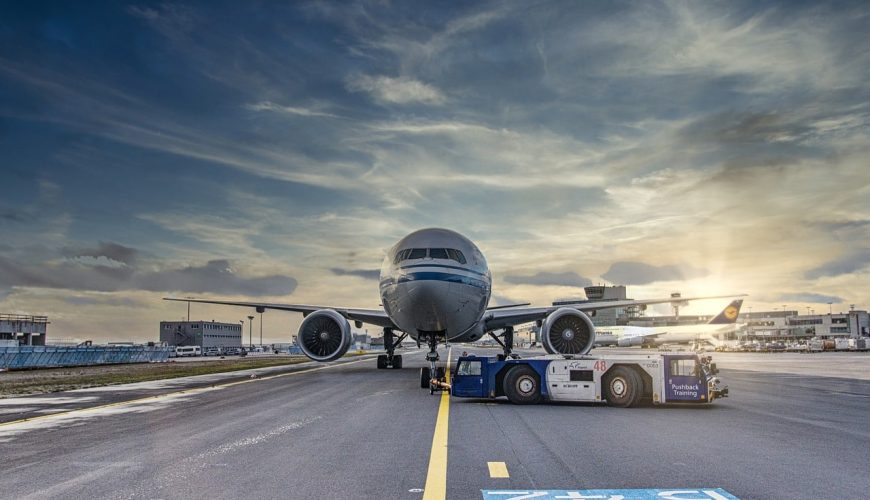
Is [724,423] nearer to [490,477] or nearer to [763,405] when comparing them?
[763,405]

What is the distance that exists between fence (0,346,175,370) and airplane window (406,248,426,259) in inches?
1360

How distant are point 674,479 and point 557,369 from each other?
902 cm

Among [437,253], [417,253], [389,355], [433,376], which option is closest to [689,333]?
[389,355]

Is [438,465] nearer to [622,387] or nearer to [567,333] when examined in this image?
[622,387]

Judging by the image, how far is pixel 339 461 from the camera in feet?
28.6

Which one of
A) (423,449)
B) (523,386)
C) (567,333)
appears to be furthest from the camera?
(567,333)

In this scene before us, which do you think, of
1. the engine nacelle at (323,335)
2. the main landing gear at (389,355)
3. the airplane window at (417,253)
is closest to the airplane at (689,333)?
the main landing gear at (389,355)

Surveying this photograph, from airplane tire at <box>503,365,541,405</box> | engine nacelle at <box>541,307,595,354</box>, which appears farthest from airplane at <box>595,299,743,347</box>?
airplane tire at <box>503,365,541,405</box>

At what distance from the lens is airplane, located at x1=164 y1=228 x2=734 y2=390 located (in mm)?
20656

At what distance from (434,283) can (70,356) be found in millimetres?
40298

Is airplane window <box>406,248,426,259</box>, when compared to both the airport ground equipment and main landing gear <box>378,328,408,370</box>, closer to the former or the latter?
the airport ground equipment

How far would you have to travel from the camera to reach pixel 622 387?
16047 millimetres

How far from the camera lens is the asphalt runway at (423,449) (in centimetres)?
732

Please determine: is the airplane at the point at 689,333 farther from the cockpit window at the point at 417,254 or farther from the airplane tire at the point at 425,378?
the cockpit window at the point at 417,254
